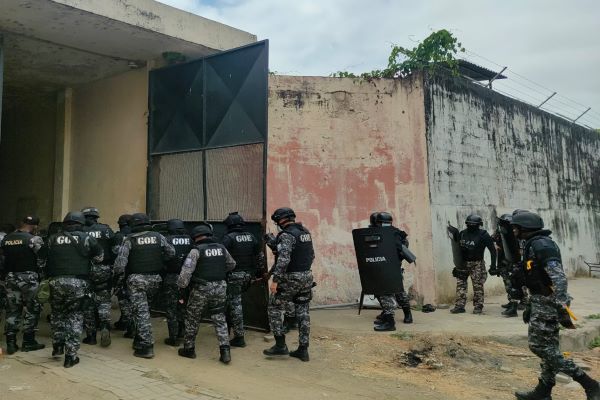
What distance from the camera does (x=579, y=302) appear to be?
9.41 meters

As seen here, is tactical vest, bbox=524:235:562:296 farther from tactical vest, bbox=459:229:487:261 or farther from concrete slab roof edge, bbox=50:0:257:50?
concrete slab roof edge, bbox=50:0:257:50

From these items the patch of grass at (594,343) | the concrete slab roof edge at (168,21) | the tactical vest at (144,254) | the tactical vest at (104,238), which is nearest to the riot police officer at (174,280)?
the tactical vest at (144,254)

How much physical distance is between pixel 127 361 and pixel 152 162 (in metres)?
3.98

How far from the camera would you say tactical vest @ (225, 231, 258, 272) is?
634cm

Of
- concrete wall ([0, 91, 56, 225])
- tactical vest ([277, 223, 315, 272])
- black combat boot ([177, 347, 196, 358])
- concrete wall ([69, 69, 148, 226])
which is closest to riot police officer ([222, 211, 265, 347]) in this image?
black combat boot ([177, 347, 196, 358])

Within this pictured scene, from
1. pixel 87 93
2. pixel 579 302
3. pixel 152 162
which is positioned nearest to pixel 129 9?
pixel 152 162

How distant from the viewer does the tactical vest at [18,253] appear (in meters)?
5.99

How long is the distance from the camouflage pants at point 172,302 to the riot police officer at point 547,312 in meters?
4.07

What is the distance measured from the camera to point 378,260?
23.7 ft

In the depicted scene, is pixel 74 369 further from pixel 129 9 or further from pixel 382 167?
pixel 382 167

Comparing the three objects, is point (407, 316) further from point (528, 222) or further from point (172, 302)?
point (172, 302)

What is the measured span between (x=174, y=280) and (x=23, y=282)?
1.78 meters

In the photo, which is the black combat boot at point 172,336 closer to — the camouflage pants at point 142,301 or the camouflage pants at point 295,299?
the camouflage pants at point 142,301

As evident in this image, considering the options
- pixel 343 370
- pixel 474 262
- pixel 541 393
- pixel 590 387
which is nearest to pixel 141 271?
pixel 343 370
